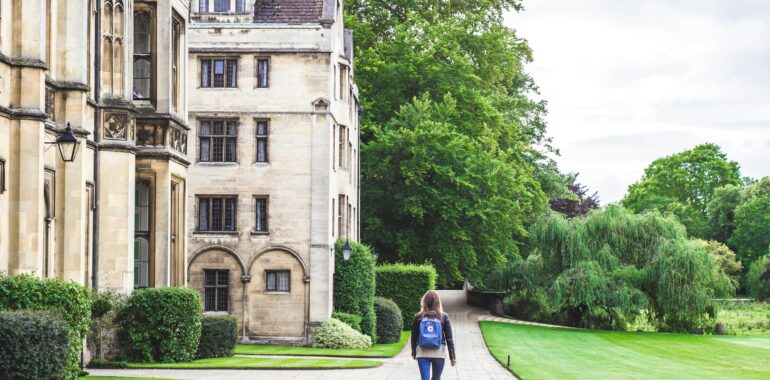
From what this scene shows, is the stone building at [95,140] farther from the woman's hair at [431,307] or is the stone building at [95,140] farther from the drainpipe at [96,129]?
the woman's hair at [431,307]

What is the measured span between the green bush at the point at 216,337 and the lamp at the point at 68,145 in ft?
27.4

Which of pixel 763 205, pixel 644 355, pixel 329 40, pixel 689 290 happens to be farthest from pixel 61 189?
pixel 763 205

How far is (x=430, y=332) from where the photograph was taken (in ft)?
56.9

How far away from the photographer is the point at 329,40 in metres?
42.6

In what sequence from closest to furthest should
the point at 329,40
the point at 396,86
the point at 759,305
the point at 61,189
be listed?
1. the point at 61,189
2. the point at 329,40
3. the point at 396,86
4. the point at 759,305

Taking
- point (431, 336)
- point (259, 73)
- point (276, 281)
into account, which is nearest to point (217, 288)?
point (276, 281)

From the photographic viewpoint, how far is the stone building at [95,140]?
20984 millimetres

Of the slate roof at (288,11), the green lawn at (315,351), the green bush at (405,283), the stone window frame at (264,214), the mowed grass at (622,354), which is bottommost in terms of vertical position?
the mowed grass at (622,354)

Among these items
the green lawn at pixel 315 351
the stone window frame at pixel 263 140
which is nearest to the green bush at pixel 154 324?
the green lawn at pixel 315 351

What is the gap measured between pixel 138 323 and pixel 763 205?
8662 centimetres

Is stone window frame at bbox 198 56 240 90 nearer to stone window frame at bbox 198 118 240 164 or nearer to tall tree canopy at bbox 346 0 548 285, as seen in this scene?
stone window frame at bbox 198 118 240 164

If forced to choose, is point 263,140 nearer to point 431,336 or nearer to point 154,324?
point 154,324

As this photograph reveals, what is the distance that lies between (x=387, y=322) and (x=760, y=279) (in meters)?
54.2

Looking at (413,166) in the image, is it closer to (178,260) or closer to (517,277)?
(517,277)
